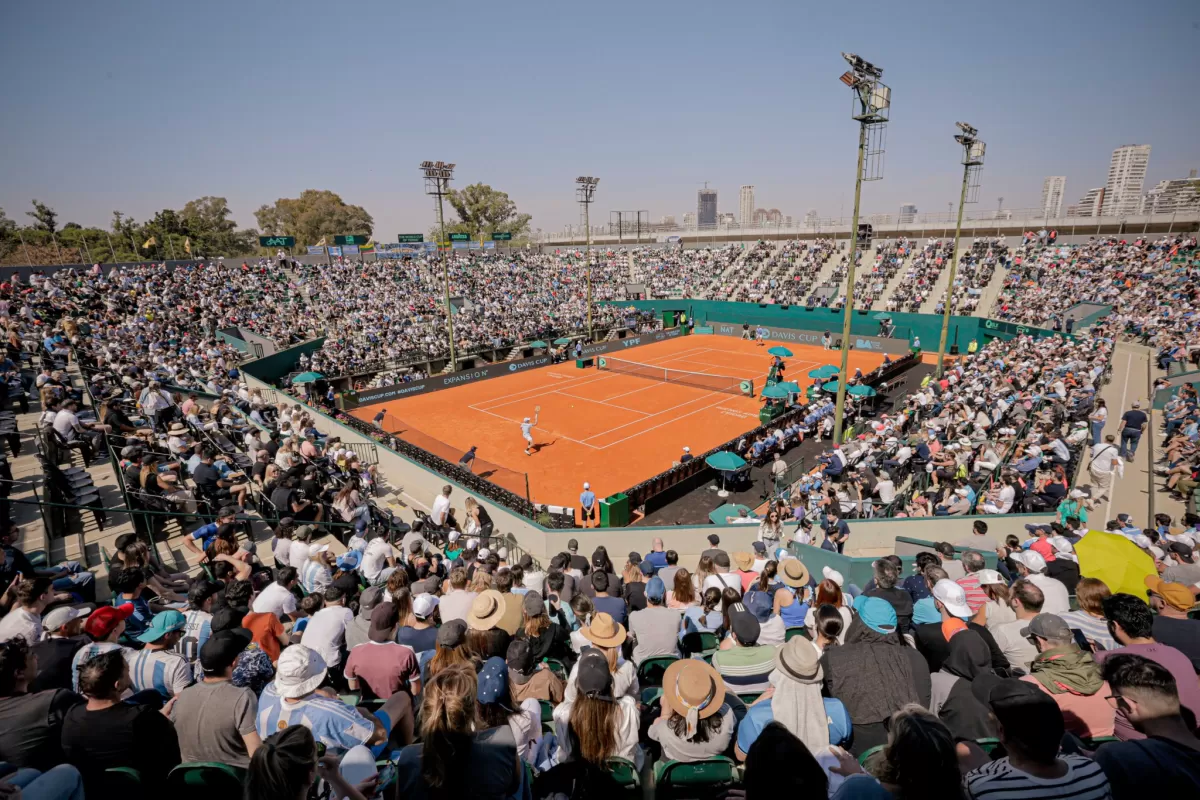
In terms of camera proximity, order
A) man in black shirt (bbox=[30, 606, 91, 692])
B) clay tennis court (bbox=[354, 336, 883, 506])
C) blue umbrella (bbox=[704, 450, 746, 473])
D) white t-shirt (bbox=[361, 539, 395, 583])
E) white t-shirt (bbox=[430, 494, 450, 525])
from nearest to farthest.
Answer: man in black shirt (bbox=[30, 606, 91, 692]) < white t-shirt (bbox=[361, 539, 395, 583]) < white t-shirt (bbox=[430, 494, 450, 525]) < blue umbrella (bbox=[704, 450, 746, 473]) < clay tennis court (bbox=[354, 336, 883, 506])

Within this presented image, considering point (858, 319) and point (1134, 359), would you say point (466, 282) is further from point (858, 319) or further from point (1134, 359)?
point (1134, 359)

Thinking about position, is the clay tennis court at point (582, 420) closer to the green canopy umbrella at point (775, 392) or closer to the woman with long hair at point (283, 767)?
the green canopy umbrella at point (775, 392)

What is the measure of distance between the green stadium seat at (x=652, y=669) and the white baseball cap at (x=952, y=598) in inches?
101

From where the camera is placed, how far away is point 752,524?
547 inches

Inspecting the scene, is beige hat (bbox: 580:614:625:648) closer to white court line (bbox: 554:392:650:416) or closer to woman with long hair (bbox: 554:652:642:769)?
woman with long hair (bbox: 554:652:642:769)

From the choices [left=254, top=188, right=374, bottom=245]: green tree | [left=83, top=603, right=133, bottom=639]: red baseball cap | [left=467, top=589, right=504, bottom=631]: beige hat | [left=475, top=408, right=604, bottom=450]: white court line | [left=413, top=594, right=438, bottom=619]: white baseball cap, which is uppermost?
[left=254, top=188, right=374, bottom=245]: green tree

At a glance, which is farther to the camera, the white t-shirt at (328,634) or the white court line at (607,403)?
the white court line at (607,403)

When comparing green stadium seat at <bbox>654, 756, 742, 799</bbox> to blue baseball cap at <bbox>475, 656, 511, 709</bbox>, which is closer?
blue baseball cap at <bbox>475, 656, 511, 709</bbox>

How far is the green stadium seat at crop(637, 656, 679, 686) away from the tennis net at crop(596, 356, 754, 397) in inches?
1140

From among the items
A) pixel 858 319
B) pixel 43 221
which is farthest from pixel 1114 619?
pixel 43 221

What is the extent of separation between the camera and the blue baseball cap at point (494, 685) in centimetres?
356

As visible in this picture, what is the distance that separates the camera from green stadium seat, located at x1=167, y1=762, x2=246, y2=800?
326 cm

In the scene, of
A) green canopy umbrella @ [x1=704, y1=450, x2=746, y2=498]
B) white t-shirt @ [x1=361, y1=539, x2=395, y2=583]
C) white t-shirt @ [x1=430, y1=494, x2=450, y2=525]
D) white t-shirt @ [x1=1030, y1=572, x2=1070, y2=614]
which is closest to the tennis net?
green canopy umbrella @ [x1=704, y1=450, x2=746, y2=498]

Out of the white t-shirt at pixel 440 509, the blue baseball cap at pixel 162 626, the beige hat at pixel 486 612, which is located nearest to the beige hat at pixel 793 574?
the beige hat at pixel 486 612
